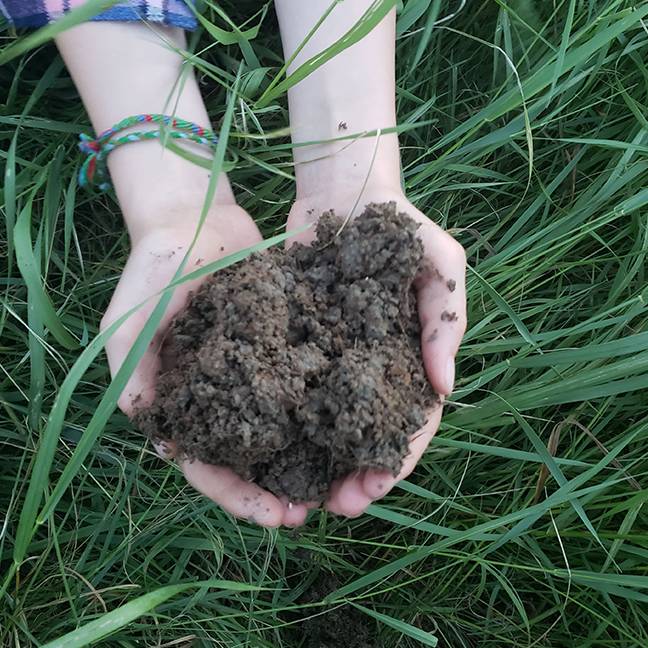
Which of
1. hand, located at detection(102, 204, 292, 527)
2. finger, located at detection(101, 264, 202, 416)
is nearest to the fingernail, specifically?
hand, located at detection(102, 204, 292, 527)

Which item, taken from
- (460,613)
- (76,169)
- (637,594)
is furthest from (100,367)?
(637,594)

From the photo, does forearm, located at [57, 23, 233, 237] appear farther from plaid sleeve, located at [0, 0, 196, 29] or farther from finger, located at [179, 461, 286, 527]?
finger, located at [179, 461, 286, 527]

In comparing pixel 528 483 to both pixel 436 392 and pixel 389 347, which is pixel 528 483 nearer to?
pixel 436 392

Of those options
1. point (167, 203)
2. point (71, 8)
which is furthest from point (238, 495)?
point (71, 8)

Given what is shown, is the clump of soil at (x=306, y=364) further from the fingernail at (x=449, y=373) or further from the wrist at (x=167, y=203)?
the wrist at (x=167, y=203)

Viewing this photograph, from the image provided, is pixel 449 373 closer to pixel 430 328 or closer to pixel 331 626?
pixel 430 328
